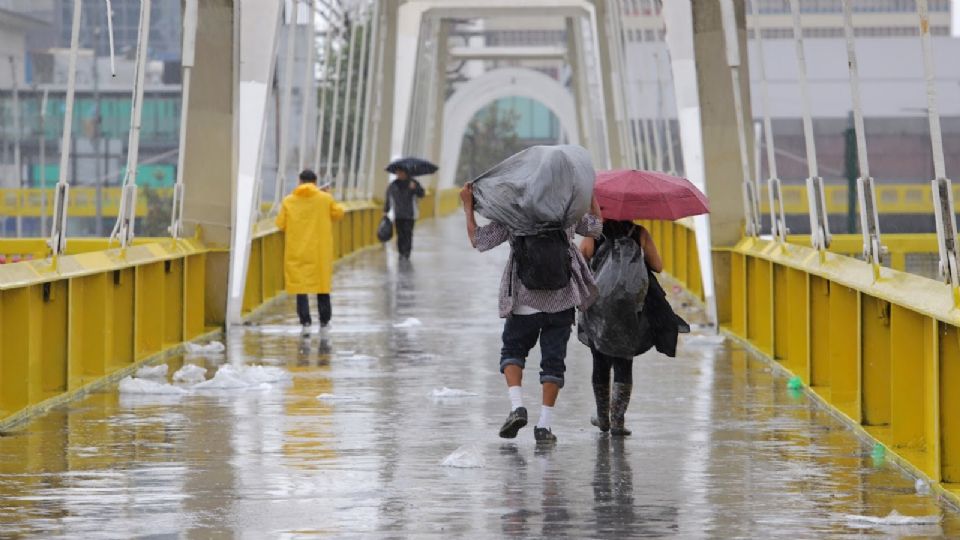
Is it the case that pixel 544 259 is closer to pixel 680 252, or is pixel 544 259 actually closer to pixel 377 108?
pixel 680 252

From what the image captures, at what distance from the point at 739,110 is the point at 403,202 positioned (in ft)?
44.4

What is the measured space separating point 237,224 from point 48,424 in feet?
25.6

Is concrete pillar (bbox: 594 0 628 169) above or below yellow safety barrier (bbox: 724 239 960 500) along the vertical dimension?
above

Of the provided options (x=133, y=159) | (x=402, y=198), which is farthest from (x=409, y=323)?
(x=402, y=198)

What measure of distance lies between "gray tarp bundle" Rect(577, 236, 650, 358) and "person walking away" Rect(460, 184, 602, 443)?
11 centimetres

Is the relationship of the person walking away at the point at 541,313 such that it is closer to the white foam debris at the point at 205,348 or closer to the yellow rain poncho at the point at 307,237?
the white foam debris at the point at 205,348

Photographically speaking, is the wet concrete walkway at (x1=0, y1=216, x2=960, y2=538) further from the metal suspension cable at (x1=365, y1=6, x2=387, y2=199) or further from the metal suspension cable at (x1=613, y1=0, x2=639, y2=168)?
the metal suspension cable at (x1=365, y1=6, x2=387, y2=199)

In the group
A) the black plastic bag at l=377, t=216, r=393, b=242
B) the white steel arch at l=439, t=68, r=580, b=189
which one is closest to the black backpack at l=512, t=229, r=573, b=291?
the black plastic bag at l=377, t=216, r=393, b=242

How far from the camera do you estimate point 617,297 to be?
10664 mm

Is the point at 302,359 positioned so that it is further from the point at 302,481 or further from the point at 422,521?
the point at 422,521

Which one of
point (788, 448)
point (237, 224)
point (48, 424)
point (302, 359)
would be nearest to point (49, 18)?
point (237, 224)

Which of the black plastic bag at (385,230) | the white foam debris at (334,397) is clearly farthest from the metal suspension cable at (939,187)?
the black plastic bag at (385,230)

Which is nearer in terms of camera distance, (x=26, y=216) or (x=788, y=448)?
(x=788, y=448)

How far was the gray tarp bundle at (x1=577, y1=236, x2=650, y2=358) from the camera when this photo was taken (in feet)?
34.9
